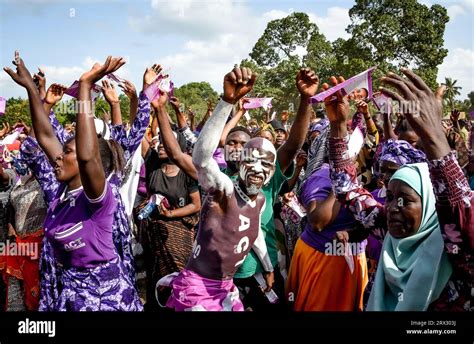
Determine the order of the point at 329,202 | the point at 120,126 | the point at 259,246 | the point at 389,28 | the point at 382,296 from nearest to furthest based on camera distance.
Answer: the point at 382,296 → the point at 329,202 → the point at 259,246 → the point at 120,126 → the point at 389,28

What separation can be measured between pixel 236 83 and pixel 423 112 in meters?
1.07

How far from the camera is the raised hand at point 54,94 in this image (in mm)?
4230

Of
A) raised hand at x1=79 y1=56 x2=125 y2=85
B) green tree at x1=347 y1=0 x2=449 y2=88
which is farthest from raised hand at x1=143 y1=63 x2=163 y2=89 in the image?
green tree at x1=347 y1=0 x2=449 y2=88

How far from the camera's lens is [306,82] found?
3395 millimetres

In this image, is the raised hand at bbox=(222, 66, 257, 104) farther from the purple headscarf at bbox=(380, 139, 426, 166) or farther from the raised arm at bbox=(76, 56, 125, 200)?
the purple headscarf at bbox=(380, 139, 426, 166)

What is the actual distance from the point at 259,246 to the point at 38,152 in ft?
5.80

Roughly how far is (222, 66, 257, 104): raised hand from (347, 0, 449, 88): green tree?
15.9m

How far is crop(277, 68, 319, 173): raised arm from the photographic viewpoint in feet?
11.1

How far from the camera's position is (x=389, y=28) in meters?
18.8

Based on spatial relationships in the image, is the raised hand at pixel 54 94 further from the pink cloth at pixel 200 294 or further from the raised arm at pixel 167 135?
the pink cloth at pixel 200 294

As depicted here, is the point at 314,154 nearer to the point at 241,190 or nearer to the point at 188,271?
the point at 241,190

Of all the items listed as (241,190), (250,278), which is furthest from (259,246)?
(241,190)

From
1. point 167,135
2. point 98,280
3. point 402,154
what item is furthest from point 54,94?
point 402,154

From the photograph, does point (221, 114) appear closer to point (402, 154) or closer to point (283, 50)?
point (402, 154)
